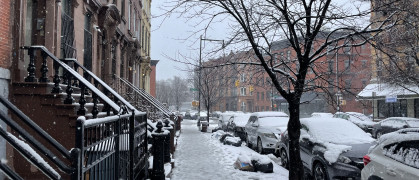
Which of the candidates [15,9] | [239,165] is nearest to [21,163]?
[15,9]

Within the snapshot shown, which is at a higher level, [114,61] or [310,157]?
[114,61]

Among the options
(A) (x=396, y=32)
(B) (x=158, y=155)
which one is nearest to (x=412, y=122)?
(A) (x=396, y=32)

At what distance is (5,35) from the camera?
644 cm

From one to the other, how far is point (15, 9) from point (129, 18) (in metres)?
12.2

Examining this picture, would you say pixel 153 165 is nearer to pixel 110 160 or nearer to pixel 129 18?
pixel 110 160

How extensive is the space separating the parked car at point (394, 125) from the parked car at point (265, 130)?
939cm

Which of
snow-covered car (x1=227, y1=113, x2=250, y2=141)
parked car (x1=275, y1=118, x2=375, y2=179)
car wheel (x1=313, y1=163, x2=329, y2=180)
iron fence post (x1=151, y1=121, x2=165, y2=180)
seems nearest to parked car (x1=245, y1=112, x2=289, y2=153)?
snow-covered car (x1=227, y1=113, x2=250, y2=141)

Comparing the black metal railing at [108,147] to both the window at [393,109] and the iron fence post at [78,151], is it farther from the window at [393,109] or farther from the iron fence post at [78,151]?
the window at [393,109]

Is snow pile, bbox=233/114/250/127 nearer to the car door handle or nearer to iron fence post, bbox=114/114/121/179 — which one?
the car door handle

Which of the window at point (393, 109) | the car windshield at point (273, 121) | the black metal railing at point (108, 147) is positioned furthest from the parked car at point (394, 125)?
the black metal railing at point (108, 147)

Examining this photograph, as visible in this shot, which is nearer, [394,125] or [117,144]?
[117,144]

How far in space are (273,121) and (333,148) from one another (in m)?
6.92

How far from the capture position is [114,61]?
15.0 meters

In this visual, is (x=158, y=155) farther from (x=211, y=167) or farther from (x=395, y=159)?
(x=395, y=159)
